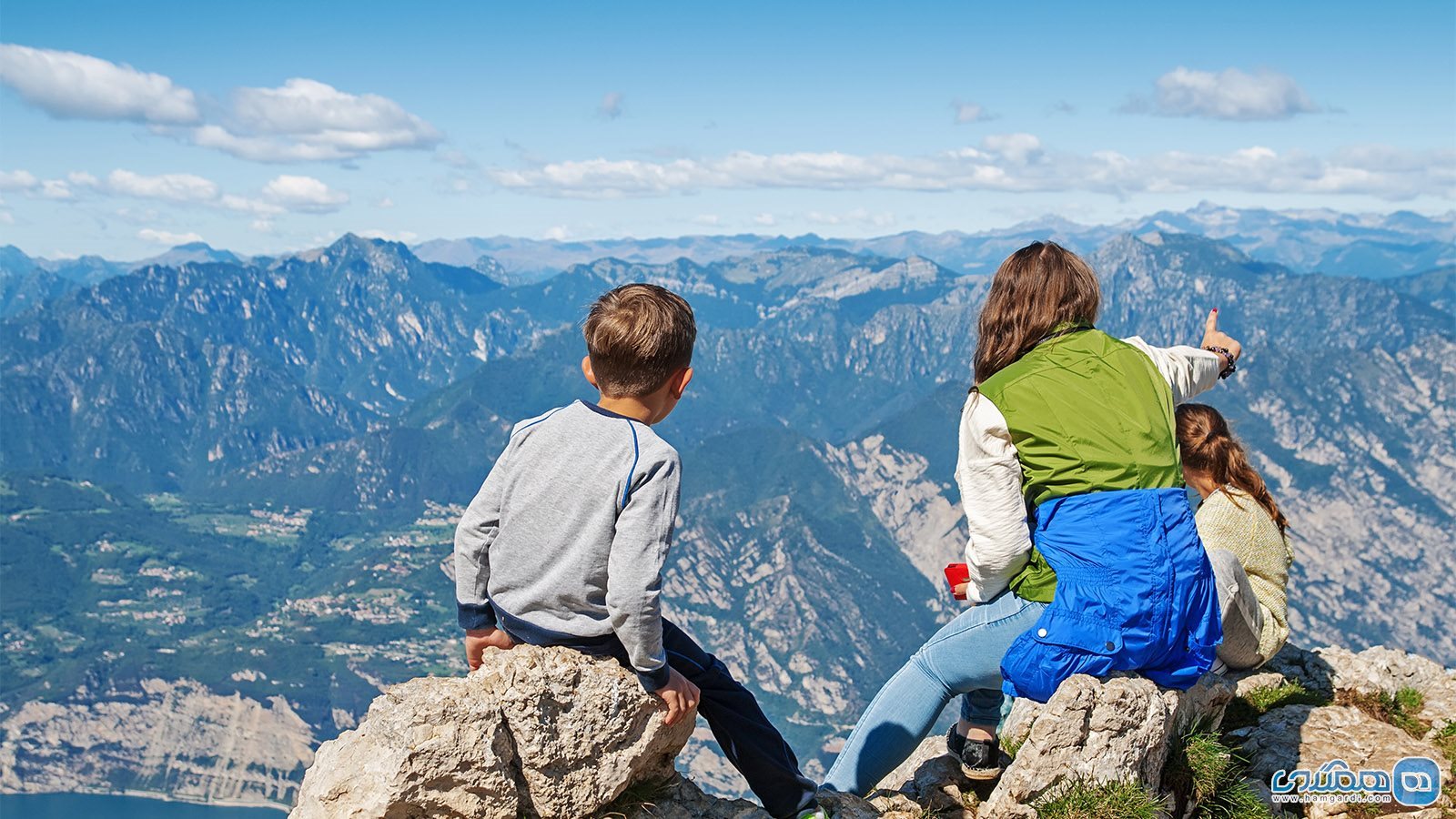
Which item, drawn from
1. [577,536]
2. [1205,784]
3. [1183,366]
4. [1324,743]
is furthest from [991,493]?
[1324,743]

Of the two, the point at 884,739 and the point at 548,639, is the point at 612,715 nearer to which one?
the point at 548,639

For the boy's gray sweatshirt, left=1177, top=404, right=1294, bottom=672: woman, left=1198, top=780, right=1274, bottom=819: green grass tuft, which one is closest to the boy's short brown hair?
the boy's gray sweatshirt

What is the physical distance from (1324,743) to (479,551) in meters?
10.2

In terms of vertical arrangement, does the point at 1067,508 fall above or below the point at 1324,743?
above

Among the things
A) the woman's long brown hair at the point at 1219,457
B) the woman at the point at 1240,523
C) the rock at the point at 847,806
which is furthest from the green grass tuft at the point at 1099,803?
the woman's long brown hair at the point at 1219,457

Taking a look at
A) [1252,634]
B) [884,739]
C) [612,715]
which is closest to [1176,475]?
[1252,634]

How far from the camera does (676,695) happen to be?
8.18 meters

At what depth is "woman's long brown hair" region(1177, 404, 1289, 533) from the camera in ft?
37.5

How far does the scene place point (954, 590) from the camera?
31.1 ft

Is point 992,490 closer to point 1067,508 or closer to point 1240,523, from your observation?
point 1067,508

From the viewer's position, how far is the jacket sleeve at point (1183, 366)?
9.39 metres

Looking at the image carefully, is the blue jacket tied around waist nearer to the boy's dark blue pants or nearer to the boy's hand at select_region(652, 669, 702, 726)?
the boy's dark blue pants

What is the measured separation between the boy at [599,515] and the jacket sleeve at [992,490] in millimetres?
2404

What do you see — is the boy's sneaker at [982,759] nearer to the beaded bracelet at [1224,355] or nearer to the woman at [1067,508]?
the woman at [1067,508]
